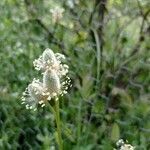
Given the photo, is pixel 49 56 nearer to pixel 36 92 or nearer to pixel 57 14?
pixel 36 92

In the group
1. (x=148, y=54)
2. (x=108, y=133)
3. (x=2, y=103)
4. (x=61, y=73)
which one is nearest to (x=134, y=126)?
(x=108, y=133)

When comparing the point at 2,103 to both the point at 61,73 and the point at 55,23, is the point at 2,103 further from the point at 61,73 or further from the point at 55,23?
the point at 61,73

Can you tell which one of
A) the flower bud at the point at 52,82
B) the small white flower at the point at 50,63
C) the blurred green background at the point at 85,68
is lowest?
the flower bud at the point at 52,82

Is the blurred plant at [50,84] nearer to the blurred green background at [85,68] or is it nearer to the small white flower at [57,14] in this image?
the blurred green background at [85,68]

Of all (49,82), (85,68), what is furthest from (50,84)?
(85,68)

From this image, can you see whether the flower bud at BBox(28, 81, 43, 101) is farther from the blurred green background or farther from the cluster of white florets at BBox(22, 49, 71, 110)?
the blurred green background

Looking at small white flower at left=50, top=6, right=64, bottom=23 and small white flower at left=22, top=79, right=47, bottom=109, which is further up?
small white flower at left=50, top=6, right=64, bottom=23

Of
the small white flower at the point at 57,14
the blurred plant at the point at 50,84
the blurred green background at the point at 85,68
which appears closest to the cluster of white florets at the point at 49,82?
the blurred plant at the point at 50,84

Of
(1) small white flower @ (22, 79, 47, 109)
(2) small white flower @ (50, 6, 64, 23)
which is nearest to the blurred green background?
(2) small white flower @ (50, 6, 64, 23)
